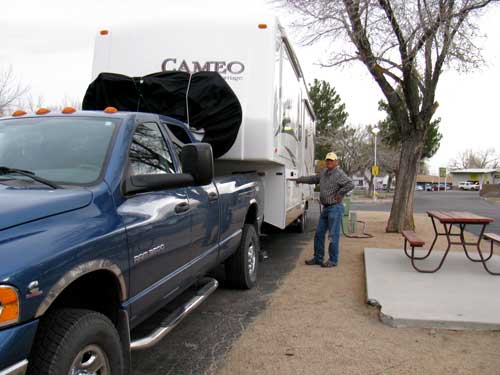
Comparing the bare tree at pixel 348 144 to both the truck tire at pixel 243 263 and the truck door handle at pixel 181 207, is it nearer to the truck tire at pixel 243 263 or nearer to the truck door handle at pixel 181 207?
the truck tire at pixel 243 263

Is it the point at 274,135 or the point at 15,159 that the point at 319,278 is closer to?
the point at 274,135

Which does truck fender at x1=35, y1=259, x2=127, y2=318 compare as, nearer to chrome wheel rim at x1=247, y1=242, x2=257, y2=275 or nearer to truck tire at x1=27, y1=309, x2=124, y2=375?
truck tire at x1=27, y1=309, x2=124, y2=375

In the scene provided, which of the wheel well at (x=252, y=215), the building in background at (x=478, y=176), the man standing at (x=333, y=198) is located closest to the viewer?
the wheel well at (x=252, y=215)

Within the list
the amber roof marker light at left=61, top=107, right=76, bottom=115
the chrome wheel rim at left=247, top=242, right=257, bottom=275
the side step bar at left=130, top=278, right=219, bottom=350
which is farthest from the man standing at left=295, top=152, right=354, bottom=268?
the amber roof marker light at left=61, top=107, right=76, bottom=115

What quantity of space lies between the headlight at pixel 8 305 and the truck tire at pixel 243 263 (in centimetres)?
369

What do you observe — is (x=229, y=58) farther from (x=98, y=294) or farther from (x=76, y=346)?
(x=76, y=346)

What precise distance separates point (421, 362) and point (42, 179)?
312cm

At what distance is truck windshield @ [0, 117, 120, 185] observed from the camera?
2.91 m

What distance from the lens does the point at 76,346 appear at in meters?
2.17

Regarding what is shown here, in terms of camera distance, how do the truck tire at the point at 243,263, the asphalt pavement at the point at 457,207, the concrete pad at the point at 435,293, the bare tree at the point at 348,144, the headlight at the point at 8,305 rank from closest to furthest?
the headlight at the point at 8,305 < the concrete pad at the point at 435,293 < the truck tire at the point at 243,263 < the asphalt pavement at the point at 457,207 < the bare tree at the point at 348,144

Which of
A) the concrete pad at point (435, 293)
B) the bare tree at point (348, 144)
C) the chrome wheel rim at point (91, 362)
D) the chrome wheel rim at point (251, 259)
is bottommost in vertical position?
the concrete pad at point (435, 293)

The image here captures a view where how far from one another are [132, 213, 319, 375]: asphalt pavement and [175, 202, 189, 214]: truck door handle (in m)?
1.24

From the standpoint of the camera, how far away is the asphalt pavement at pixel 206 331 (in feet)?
12.0

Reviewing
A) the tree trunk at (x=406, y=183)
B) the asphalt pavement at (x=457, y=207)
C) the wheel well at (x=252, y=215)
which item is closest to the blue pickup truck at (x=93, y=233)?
the wheel well at (x=252, y=215)
